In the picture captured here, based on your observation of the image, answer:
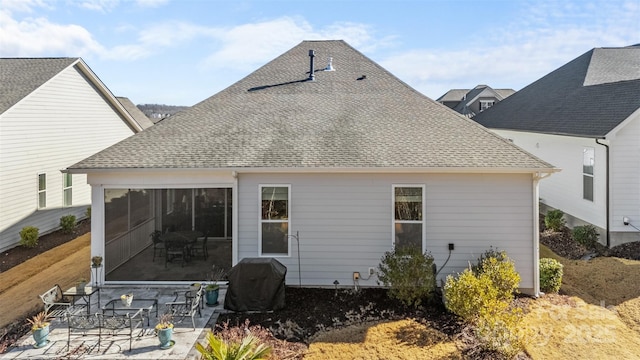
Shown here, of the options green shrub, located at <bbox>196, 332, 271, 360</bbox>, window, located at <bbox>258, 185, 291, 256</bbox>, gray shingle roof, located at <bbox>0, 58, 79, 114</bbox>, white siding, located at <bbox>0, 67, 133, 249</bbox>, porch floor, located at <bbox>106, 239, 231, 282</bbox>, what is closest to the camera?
green shrub, located at <bbox>196, 332, 271, 360</bbox>

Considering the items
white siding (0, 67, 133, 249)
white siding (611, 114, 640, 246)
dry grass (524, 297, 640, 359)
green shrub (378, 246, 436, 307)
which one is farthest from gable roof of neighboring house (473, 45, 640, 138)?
white siding (0, 67, 133, 249)

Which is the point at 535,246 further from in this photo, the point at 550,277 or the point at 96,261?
the point at 96,261

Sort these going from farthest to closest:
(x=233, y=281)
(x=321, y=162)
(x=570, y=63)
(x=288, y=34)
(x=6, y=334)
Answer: (x=570, y=63) → (x=288, y=34) → (x=321, y=162) → (x=233, y=281) → (x=6, y=334)

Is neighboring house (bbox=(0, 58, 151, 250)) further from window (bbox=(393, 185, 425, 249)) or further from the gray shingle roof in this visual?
window (bbox=(393, 185, 425, 249))

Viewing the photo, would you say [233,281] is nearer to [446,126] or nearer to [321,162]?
[321,162]

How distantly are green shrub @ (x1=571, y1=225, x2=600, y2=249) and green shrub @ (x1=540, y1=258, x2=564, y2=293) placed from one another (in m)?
4.59

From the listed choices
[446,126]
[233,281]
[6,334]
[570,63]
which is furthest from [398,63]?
[6,334]

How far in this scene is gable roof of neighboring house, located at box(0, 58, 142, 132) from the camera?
50.0 feet

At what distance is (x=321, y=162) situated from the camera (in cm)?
984

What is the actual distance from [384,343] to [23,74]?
17955mm

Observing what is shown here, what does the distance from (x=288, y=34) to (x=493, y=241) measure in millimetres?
11440

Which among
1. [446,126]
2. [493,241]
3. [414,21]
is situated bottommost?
[493,241]

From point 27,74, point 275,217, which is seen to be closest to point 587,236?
point 275,217

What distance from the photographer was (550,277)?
32.8 ft
